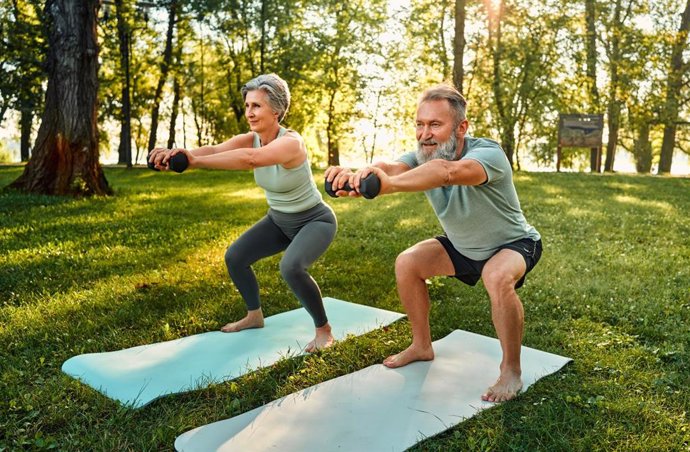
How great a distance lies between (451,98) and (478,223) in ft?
2.32

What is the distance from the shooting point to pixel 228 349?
166 inches

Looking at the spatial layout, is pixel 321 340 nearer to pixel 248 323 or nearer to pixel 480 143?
pixel 248 323

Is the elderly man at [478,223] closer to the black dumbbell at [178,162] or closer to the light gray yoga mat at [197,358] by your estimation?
the black dumbbell at [178,162]

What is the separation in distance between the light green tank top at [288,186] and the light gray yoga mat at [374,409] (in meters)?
1.22

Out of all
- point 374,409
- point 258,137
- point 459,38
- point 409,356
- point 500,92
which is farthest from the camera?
point 500,92

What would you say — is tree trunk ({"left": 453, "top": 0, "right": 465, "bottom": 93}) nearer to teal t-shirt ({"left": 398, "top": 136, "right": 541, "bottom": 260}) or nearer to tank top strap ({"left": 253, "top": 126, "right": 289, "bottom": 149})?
tank top strap ({"left": 253, "top": 126, "right": 289, "bottom": 149})

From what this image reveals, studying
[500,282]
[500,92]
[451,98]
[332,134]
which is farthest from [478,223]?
[332,134]

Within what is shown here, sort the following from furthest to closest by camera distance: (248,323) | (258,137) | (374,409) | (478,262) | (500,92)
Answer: (500,92), (248,323), (258,137), (478,262), (374,409)

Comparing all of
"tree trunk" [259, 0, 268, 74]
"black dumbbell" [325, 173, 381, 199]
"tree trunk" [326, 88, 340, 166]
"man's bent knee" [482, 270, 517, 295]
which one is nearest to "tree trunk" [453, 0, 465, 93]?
"tree trunk" [259, 0, 268, 74]

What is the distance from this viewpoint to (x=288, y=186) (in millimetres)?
4215

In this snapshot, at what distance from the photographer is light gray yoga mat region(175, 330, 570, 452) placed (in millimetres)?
2918

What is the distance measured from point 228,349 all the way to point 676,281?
4.18m

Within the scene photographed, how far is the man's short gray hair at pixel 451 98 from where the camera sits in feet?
10.9

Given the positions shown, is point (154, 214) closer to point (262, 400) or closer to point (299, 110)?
point (262, 400)
